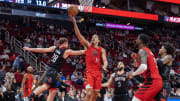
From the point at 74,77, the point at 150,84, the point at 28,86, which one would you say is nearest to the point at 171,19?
the point at 74,77

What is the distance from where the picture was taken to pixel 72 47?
64.4 ft

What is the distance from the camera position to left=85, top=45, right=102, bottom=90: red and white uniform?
6848mm

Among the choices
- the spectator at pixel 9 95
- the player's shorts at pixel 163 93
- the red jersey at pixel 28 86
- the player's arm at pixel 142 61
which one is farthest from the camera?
the spectator at pixel 9 95

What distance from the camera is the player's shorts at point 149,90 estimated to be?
5176mm

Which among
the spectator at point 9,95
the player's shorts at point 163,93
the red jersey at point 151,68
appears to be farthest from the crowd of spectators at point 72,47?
the red jersey at point 151,68

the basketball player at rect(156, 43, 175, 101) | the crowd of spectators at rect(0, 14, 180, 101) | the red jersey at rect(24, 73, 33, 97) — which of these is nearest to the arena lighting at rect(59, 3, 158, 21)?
the crowd of spectators at rect(0, 14, 180, 101)

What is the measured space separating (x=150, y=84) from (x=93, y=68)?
200 cm

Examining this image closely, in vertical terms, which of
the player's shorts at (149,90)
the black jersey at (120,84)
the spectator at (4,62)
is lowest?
the spectator at (4,62)

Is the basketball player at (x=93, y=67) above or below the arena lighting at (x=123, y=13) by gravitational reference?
below

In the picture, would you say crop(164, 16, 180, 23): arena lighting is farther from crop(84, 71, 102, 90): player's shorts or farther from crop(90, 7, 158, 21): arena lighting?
crop(84, 71, 102, 90): player's shorts

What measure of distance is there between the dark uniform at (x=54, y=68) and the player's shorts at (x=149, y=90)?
2.38 m

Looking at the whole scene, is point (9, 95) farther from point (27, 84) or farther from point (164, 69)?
point (164, 69)

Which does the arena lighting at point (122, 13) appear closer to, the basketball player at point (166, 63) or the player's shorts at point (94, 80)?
the player's shorts at point (94, 80)

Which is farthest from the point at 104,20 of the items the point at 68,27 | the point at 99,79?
the point at 99,79
